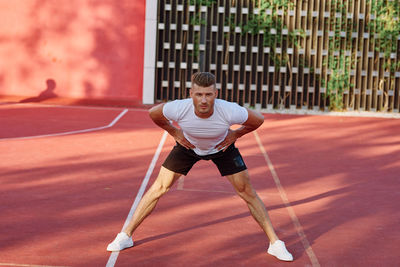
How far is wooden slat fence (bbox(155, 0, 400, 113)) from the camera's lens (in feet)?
55.1

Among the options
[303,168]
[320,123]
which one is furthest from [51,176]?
[320,123]

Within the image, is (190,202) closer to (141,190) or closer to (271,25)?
(141,190)

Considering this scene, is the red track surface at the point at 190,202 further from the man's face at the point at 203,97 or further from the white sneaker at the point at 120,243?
the man's face at the point at 203,97

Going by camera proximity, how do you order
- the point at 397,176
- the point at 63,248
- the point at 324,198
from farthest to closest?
the point at 397,176 → the point at 324,198 → the point at 63,248

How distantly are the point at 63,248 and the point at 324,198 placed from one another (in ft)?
11.7

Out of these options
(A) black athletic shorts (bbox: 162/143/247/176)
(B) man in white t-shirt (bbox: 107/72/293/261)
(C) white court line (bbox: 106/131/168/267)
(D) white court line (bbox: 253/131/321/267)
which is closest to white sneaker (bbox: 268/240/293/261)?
(B) man in white t-shirt (bbox: 107/72/293/261)

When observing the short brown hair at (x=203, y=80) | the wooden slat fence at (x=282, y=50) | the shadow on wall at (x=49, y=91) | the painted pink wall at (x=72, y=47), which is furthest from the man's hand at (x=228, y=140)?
the shadow on wall at (x=49, y=91)

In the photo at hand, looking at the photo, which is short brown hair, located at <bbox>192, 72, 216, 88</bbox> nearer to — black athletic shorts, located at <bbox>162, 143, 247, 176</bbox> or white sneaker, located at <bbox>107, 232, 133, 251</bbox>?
black athletic shorts, located at <bbox>162, 143, 247, 176</bbox>

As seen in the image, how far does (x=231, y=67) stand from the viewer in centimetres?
1692

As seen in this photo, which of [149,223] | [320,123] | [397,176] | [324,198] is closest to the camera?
[149,223]

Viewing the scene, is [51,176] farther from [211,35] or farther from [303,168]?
[211,35]

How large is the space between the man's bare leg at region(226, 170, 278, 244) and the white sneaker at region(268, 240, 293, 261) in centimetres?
5

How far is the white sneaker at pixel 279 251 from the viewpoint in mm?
5109

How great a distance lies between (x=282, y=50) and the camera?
17.0m
